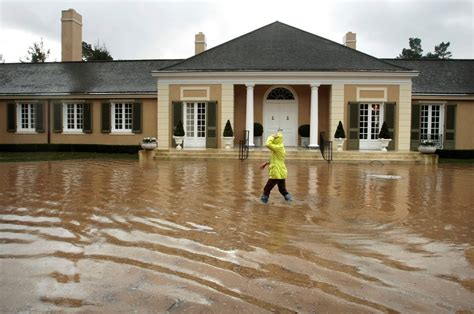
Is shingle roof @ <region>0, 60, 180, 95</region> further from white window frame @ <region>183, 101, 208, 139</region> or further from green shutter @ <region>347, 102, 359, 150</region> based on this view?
green shutter @ <region>347, 102, 359, 150</region>

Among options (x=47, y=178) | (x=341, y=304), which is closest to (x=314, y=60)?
(x=47, y=178)

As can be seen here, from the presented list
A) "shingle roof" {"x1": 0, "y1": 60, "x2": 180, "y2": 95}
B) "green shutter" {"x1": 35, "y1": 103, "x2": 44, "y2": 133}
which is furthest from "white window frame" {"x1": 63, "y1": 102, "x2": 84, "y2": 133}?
"green shutter" {"x1": 35, "y1": 103, "x2": 44, "y2": 133}

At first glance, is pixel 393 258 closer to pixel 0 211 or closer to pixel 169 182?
pixel 0 211

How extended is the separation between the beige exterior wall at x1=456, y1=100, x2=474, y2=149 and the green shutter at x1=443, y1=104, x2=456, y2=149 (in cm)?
21

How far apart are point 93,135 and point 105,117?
1279 mm

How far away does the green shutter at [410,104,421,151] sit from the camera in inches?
953

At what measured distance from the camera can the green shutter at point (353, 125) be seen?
872 inches

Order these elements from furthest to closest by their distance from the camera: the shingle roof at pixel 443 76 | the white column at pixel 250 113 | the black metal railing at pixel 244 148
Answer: the shingle roof at pixel 443 76 < the white column at pixel 250 113 < the black metal railing at pixel 244 148

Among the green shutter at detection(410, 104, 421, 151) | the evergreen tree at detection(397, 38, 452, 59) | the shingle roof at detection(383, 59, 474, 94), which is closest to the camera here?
the green shutter at detection(410, 104, 421, 151)

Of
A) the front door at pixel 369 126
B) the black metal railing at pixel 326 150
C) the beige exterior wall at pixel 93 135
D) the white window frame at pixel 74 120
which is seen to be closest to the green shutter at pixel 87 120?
the beige exterior wall at pixel 93 135

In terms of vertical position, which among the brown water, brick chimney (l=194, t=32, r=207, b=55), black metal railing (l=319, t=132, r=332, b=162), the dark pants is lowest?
the brown water

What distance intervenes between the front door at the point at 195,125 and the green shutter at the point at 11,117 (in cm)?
1090

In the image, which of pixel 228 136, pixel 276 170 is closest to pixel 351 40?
pixel 228 136

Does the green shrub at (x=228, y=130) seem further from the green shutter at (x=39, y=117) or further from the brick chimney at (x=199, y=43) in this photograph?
the brick chimney at (x=199, y=43)
